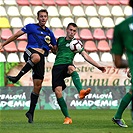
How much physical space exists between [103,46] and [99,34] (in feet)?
2.89

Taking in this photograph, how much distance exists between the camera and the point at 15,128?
9164 mm

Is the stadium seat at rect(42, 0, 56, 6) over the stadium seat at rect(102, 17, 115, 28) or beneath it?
over

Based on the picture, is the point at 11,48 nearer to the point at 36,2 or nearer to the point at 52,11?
the point at 52,11

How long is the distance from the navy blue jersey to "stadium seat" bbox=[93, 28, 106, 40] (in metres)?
13.1

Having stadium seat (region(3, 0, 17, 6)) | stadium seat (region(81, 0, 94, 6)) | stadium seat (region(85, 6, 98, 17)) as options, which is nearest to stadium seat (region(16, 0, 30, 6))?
stadium seat (region(3, 0, 17, 6))

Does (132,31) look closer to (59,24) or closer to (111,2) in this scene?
(59,24)

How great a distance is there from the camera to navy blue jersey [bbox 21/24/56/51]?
1063 cm

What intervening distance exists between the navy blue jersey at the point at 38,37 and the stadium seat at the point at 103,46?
12.5m

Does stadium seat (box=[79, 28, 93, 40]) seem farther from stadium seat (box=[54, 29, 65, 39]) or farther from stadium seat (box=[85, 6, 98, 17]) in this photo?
stadium seat (box=[85, 6, 98, 17])

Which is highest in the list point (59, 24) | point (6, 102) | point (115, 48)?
point (59, 24)

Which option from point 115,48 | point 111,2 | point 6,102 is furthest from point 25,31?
point 111,2

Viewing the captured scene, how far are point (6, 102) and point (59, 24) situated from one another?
23.6 ft

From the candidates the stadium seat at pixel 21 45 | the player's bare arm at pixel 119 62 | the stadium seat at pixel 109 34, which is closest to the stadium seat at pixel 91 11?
the stadium seat at pixel 109 34

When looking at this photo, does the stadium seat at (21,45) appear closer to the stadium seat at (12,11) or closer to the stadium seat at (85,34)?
the stadium seat at (12,11)
